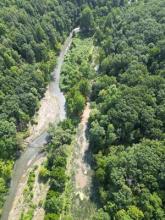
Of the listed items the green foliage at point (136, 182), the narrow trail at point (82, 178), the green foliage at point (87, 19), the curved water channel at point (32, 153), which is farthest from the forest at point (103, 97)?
the green foliage at point (87, 19)

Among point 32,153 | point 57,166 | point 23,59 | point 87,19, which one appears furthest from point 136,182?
point 87,19

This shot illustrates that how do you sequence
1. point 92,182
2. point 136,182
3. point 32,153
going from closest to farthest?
point 136,182, point 92,182, point 32,153

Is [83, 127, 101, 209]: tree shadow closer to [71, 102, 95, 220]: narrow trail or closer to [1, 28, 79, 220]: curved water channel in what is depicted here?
[71, 102, 95, 220]: narrow trail

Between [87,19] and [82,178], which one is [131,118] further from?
[87,19]

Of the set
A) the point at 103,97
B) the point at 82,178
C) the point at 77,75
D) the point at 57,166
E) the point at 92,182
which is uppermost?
the point at 77,75

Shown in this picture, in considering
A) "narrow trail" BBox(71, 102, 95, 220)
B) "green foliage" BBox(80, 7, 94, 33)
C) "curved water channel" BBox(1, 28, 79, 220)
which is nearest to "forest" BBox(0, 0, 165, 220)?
"curved water channel" BBox(1, 28, 79, 220)

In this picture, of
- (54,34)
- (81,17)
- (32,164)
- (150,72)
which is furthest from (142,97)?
(81,17)

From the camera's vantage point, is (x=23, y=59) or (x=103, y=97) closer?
(x=103, y=97)

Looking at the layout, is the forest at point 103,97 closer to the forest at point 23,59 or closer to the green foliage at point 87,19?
the forest at point 23,59
